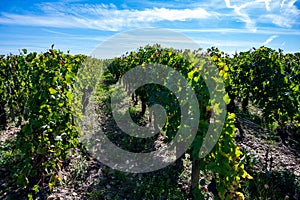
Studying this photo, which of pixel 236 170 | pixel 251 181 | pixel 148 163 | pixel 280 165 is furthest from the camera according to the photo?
pixel 148 163

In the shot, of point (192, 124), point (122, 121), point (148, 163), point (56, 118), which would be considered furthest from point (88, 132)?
point (192, 124)

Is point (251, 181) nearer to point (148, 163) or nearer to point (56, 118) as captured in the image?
point (148, 163)

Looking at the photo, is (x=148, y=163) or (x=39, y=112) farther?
(x=148, y=163)

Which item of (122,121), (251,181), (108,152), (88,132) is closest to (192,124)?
(251,181)

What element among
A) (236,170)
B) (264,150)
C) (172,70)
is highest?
(172,70)

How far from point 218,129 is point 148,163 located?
7.98 feet

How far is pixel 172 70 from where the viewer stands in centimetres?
531

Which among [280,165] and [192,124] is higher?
[192,124]

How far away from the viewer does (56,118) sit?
4277mm

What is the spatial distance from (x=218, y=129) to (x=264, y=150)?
316 centimetres

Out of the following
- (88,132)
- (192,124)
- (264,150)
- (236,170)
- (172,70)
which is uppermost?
(172,70)

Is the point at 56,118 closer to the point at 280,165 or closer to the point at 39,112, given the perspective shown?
the point at 39,112

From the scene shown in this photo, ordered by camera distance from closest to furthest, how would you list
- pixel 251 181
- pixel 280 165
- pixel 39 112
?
pixel 39 112 < pixel 251 181 < pixel 280 165

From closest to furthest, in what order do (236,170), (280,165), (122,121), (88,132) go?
(236,170) → (280,165) → (88,132) → (122,121)
